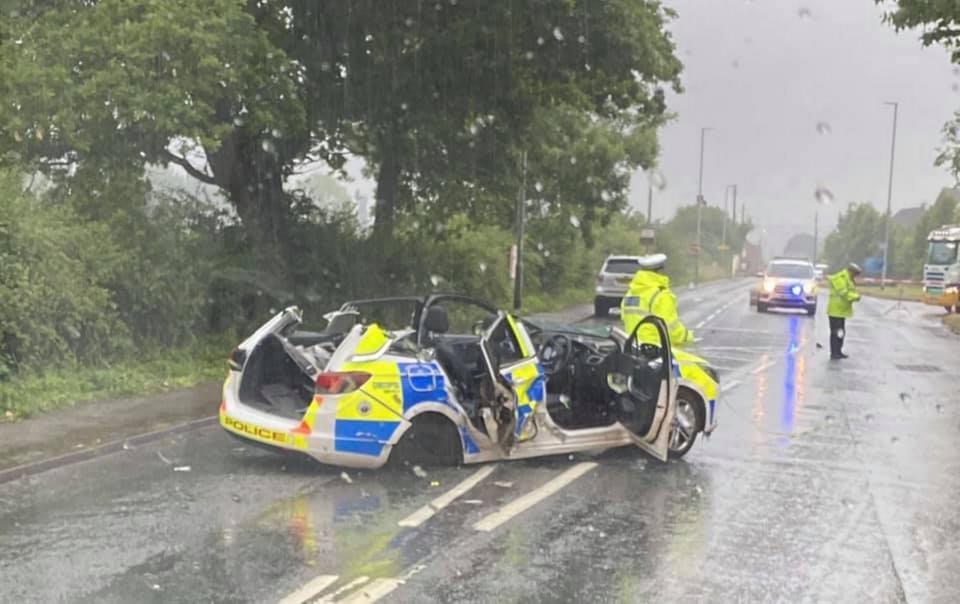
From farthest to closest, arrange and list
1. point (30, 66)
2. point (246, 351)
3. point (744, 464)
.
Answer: point (30, 66)
point (744, 464)
point (246, 351)

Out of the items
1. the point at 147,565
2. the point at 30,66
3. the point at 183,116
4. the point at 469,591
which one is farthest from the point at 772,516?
the point at 30,66

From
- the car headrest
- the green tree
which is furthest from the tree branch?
the car headrest

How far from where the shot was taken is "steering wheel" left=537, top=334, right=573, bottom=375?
328 inches

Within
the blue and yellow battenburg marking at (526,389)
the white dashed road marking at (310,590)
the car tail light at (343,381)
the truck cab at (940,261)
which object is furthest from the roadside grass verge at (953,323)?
the white dashed road marking at (310,590)

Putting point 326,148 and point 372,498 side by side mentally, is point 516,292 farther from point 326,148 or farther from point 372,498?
point 372,498

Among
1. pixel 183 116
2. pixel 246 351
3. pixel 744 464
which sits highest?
pixel 183 116

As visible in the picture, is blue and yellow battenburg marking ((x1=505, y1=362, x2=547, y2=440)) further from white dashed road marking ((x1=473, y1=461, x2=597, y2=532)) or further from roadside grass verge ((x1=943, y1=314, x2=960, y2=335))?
roadside grass verge ((x1=943, y1=314, x2=960, y2=335))

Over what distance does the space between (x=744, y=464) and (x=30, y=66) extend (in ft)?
29.7

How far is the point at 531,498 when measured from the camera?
6.96 meters

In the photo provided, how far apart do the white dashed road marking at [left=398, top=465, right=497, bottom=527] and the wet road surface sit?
0.06m

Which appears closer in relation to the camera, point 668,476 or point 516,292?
point 668,476

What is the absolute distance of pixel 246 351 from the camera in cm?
783

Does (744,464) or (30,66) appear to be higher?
(30,66)

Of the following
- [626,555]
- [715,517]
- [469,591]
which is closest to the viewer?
→ [469,591]
